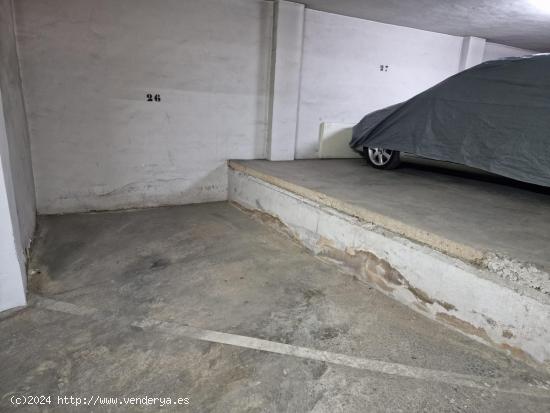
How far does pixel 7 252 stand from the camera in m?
2.10

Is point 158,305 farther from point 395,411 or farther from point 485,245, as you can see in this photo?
point 485,245

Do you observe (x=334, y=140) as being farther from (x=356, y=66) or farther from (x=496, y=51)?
(x=496, y=51)

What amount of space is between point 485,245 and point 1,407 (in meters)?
2.61

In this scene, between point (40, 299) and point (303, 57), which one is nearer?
point (40, 299)

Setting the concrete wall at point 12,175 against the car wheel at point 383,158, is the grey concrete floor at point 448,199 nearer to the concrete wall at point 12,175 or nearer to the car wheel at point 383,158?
the car wheel at point 383,158

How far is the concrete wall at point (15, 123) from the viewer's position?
2.65 metres

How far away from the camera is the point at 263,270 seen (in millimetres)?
2977

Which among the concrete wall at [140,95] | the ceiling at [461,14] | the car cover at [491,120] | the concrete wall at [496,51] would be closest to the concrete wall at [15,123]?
the concrete wall at [140,95]

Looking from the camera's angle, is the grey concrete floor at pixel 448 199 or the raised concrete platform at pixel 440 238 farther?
the grey concrete floor at pixel 448 199

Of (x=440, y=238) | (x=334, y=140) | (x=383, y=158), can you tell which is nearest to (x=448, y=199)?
(x=440, y=238)

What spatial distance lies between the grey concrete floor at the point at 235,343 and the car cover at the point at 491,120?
1.63 m

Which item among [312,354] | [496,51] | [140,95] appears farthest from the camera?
[496,51]

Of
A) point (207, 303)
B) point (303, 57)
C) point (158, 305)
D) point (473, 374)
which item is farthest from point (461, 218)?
point (303, 57)

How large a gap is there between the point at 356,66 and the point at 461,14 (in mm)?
1499
